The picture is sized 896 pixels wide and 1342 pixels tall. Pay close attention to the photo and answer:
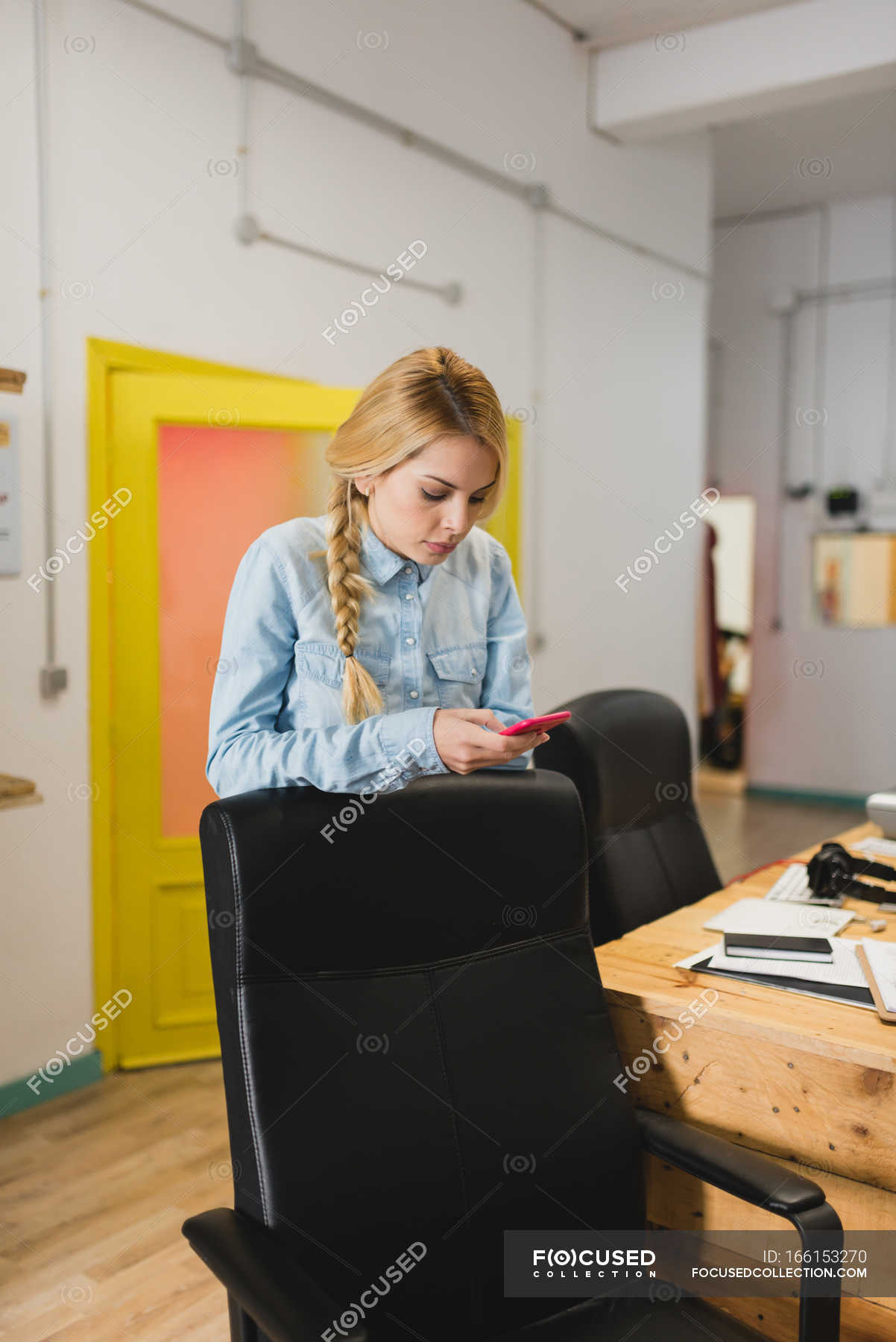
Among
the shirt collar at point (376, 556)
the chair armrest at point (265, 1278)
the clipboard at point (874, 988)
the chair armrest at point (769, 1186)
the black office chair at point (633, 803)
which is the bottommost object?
the chair armrest at point (769, 1186)

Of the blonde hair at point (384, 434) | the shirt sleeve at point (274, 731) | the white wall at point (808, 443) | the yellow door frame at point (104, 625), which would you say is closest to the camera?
the shirt sleeve at point (274, 731)

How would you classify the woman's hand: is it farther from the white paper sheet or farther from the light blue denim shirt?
the white paper sheet

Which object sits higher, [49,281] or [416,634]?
[49,281]

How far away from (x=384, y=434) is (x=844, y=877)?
4.10 feet

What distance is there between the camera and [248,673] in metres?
1.35

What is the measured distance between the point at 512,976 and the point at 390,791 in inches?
11.1

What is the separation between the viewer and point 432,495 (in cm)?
141

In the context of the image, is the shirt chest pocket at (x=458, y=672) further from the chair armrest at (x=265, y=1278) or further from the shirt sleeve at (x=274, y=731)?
the chair armrest at (x=265, y=1278)

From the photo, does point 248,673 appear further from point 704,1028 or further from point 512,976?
point 704,1028

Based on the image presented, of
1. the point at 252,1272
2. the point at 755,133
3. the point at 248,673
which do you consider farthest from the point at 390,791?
the point at 755,133

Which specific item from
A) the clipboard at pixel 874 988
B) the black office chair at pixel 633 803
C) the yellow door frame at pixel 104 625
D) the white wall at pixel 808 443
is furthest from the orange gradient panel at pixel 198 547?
the white wall at pixel 808 443

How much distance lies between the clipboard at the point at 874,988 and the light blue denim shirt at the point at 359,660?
56 centimetres

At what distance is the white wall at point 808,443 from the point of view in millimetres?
6738

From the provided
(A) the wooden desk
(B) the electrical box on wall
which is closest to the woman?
(A) the wooden desk
